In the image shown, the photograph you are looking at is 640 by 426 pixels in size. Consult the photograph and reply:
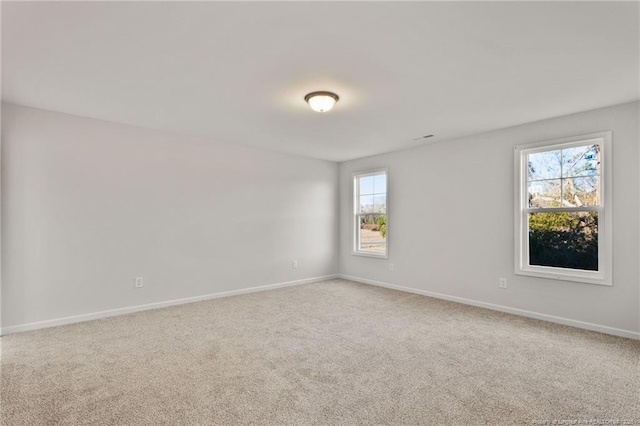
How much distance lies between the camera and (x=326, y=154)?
5.64 metres

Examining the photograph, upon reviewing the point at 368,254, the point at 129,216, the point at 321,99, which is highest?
the point at 321,99

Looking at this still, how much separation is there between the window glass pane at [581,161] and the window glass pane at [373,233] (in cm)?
262

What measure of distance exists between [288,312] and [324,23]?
3.15 m

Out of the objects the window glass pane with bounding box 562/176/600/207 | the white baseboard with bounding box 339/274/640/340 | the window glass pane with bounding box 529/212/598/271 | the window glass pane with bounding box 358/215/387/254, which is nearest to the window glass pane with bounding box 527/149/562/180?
the window glass pane with bounding box 562/176/600/207

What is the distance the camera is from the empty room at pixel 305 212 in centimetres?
196

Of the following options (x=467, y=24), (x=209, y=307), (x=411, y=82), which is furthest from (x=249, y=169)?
(x=467, y=24)

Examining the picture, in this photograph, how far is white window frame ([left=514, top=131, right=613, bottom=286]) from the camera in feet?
10.8

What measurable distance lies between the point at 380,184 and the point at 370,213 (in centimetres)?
56

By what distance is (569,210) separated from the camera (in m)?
3.57

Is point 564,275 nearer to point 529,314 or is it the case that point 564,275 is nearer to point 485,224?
point 529,314

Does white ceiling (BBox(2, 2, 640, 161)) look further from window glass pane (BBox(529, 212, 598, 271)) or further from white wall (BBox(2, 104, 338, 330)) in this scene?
window glass pane (BBox(529, 212, 598, 271))

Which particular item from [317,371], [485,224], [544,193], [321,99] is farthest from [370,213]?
[317,371]

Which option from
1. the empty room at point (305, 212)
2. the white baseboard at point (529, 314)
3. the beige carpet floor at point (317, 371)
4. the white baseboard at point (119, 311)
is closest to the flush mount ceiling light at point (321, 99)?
the empty room at point (305, 212)

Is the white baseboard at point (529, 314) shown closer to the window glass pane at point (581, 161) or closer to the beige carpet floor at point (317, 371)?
the beige carpet floor at point (317, 371)
